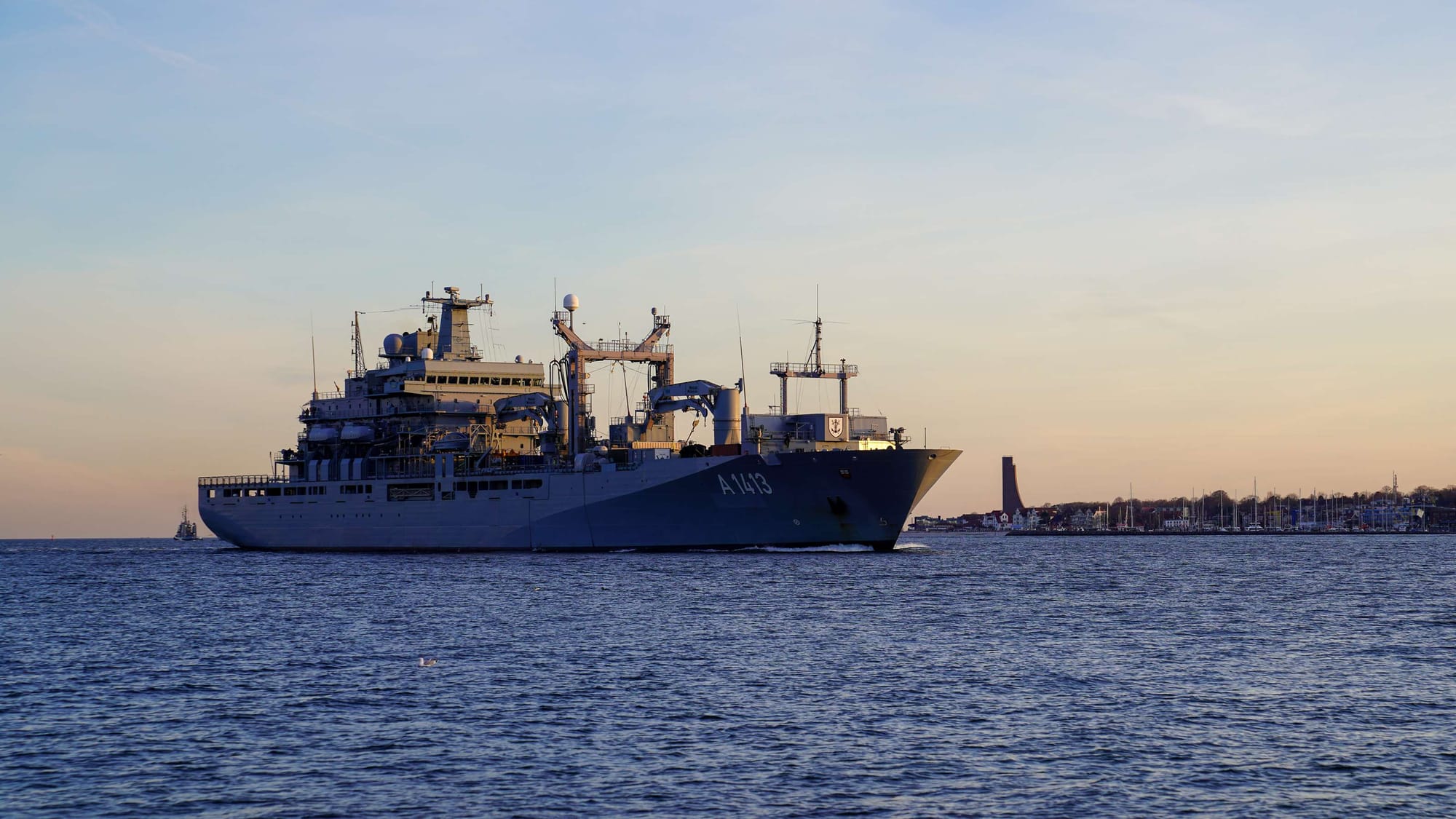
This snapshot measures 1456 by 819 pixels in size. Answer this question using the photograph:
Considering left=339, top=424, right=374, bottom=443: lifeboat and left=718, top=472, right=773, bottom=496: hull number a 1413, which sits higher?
left=339, top=424, right=374, bottom=443: lifeboat

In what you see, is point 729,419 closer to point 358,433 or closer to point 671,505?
point 671,505

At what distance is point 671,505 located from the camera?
70000 millimetres

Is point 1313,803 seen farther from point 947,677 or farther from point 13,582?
point 13,582

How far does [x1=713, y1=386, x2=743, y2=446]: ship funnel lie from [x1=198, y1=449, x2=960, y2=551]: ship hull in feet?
10.9

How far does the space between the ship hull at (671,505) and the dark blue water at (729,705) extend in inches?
656

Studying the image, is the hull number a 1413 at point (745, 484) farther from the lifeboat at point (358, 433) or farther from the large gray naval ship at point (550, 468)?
the lifeboat at point (358, 433)

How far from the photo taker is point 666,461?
2721 inches

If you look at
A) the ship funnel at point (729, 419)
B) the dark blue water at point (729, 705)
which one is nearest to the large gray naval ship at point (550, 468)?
the ship funnel at point (729, 419)

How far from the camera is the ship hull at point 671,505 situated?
6619 centimetres

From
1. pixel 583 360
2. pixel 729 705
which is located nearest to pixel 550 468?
pixel 583 360

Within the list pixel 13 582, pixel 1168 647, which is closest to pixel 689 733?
pixel 1168 647

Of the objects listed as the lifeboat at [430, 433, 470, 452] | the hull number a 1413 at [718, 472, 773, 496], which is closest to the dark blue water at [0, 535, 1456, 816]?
the hull number a 1413 at [718, 472, 773, 496]

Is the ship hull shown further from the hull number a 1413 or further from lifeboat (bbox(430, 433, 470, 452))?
lifeboat (bbox(430, 433, 470, 452))

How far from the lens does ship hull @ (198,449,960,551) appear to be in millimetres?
66188
